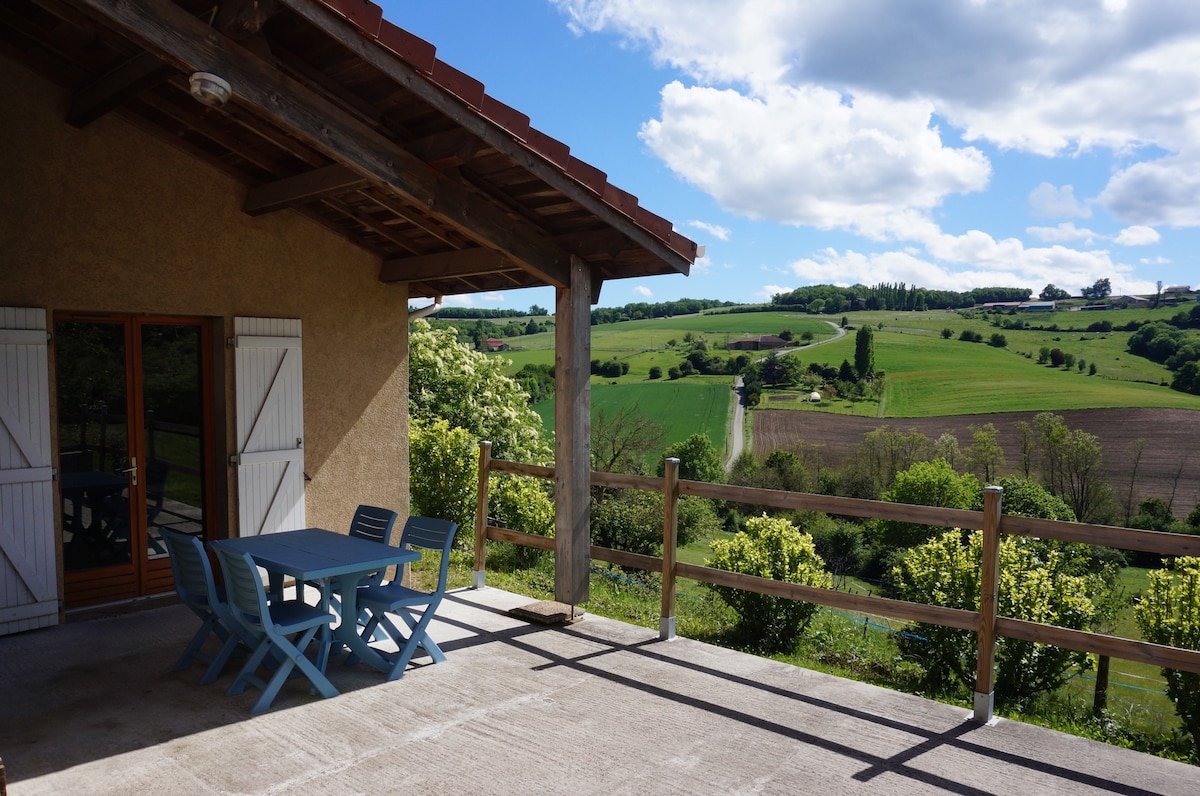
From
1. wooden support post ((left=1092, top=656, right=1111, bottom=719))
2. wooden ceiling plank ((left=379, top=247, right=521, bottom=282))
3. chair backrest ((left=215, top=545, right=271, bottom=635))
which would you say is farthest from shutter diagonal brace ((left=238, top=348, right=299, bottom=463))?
wooden support post ((left=1092, top=656, right=1111, bottom=719))

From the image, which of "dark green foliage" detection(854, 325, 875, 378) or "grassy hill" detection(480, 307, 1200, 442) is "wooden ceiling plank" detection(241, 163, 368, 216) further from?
"dark green foliage" detection(854, 325, 875, 378)

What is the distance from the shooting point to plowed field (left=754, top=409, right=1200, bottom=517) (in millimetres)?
40125

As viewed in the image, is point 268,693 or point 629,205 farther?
point 629,205

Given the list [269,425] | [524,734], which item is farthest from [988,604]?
[269,425]

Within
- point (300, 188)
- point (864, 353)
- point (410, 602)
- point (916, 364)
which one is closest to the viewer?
point (410, 602)

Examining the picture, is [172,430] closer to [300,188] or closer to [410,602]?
[300,188]

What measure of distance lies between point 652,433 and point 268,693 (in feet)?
87.6

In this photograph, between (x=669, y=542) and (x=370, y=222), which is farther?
(x=370, y=222)

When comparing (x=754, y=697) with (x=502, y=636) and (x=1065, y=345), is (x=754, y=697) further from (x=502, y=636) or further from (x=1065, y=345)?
(x=1065, y=345)

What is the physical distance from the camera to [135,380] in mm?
5754

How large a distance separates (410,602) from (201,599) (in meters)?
1.15

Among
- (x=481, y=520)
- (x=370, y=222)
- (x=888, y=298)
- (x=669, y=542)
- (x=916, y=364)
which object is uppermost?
(x=888, y=298)

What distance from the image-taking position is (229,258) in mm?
6074

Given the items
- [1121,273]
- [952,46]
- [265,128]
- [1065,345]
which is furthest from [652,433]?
[1121,273]
